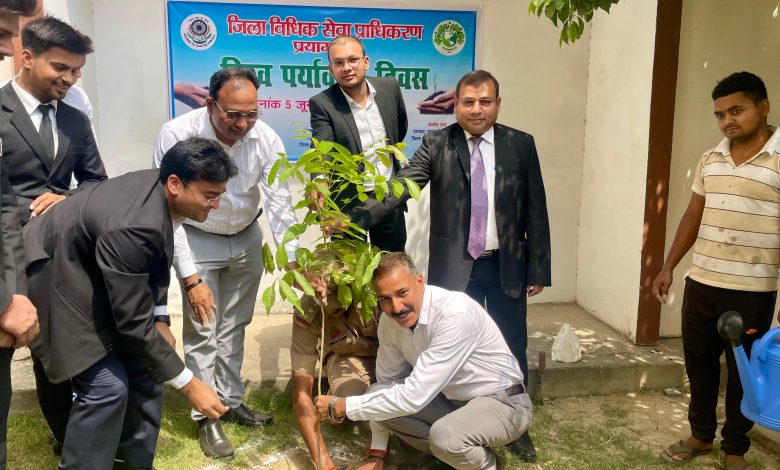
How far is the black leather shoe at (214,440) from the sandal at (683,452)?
222 centimetres

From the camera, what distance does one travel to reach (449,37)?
5.15 metres

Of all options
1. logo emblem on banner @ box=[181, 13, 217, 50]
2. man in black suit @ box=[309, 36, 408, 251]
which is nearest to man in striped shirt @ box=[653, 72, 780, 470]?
man in black suit @ box=[309, 36, 408, 251]

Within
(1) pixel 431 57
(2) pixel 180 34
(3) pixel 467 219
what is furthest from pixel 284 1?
(3) pixel 467 219

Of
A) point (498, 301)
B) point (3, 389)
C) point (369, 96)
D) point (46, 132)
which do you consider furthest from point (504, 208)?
point (3, 389)

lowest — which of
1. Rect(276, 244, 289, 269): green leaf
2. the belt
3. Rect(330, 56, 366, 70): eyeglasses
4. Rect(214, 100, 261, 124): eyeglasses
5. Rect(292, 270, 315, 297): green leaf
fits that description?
the belt

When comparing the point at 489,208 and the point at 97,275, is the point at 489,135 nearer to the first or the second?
the point at 489,208

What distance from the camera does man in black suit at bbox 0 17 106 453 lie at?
2951 millimetres

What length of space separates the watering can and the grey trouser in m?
0.95

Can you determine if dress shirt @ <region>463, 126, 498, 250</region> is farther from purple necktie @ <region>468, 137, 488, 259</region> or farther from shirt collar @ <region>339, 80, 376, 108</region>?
shirt collar @ <region>339, 80, 376, 108</region>

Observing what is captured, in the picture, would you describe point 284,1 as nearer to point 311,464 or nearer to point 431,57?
point 431,57

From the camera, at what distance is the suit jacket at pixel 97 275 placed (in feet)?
8.14

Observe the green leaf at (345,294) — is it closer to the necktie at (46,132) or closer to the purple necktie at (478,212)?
the purple necktie at (478,212)

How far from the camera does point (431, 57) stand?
515 cm

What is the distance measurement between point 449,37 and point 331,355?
2.71 metres
